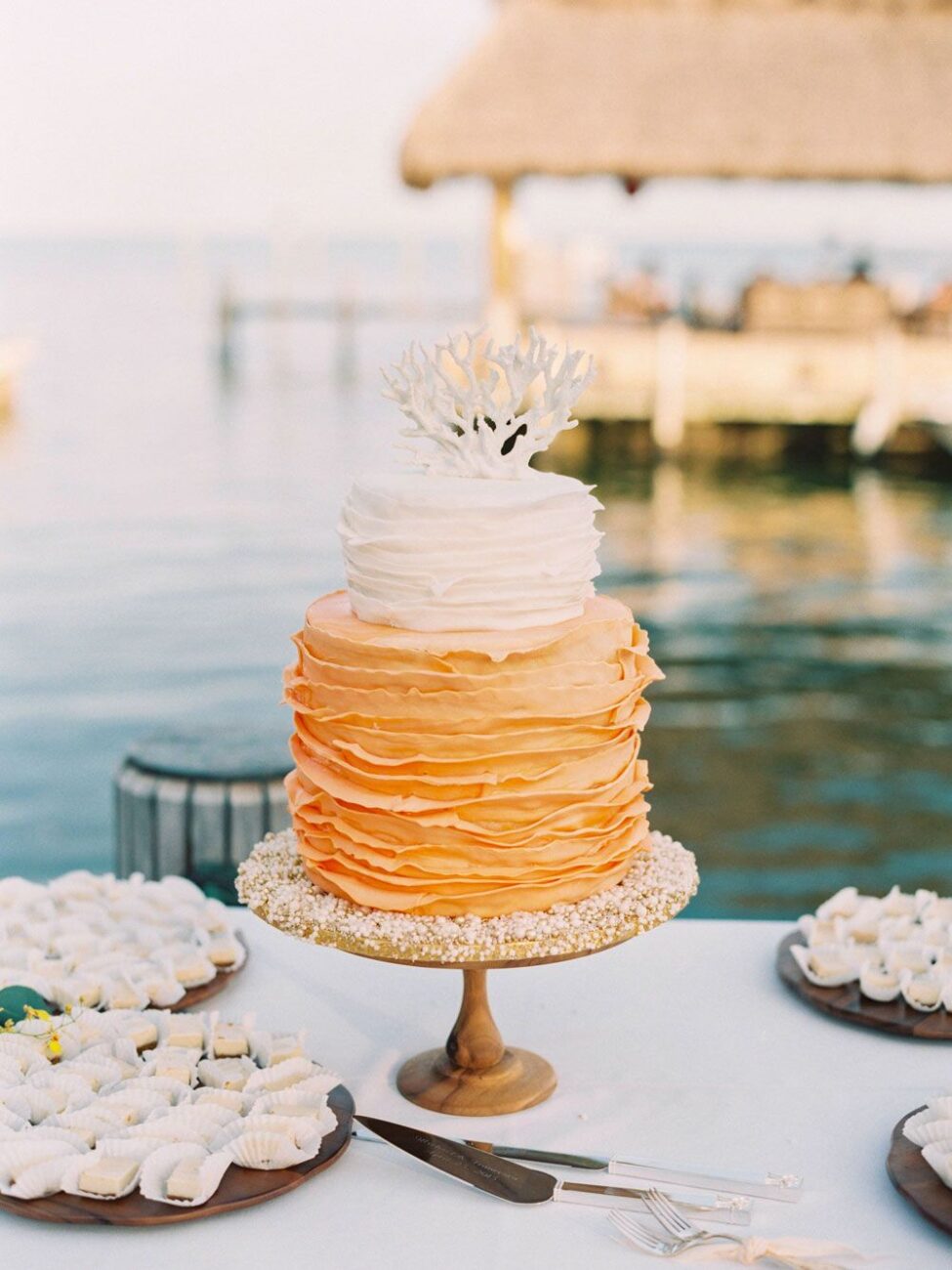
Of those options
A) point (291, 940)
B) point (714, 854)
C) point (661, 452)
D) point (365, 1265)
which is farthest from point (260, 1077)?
point (661, 452)

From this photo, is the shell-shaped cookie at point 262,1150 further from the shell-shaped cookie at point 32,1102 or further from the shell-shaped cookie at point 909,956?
the shell-shaped cookie at point 909,956

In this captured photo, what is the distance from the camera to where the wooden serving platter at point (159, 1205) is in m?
1.68

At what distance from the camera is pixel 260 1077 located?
6.23 ft

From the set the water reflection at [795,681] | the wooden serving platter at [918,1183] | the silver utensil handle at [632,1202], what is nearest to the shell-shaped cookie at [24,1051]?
the silver utensil handle at [632,1202]

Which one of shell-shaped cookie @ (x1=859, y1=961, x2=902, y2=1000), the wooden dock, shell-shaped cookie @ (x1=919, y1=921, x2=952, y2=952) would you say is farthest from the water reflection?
shell-shaped cookie @ (x1=859, y1=961, x2=902, y2=1000)

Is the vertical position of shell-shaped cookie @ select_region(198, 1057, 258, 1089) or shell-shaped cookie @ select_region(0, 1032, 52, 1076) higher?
shell-shaped cookie @ select_region(198, 1057, 258, 1089)

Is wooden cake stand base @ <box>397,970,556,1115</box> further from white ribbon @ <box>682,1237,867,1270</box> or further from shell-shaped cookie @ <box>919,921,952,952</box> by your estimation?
shell-shaped cookie @ <box>919,921,952,952</box>

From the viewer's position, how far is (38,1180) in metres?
1.70

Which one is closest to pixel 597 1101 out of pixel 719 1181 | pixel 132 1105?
pixel 719 1181

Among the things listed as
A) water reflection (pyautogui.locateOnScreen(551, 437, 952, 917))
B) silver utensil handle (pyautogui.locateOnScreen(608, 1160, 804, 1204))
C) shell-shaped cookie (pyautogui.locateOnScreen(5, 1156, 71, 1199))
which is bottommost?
water reflection (pyautogui.locateOnScreen(551, 437, 952, 917))

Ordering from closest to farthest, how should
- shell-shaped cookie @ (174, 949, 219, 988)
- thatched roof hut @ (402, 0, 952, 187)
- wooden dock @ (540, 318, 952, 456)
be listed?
shell-shaped cookie @ (174, 949, 219, 988) → thatched roof hut @ (402, 0, 952, 187) → wooden dock @ (540, 318, 952, 456)

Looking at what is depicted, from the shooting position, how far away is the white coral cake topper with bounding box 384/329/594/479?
6.63 ft

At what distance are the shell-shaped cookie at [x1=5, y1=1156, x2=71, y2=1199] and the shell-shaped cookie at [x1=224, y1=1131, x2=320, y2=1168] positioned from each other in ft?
0.60

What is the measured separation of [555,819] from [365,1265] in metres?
0.56
